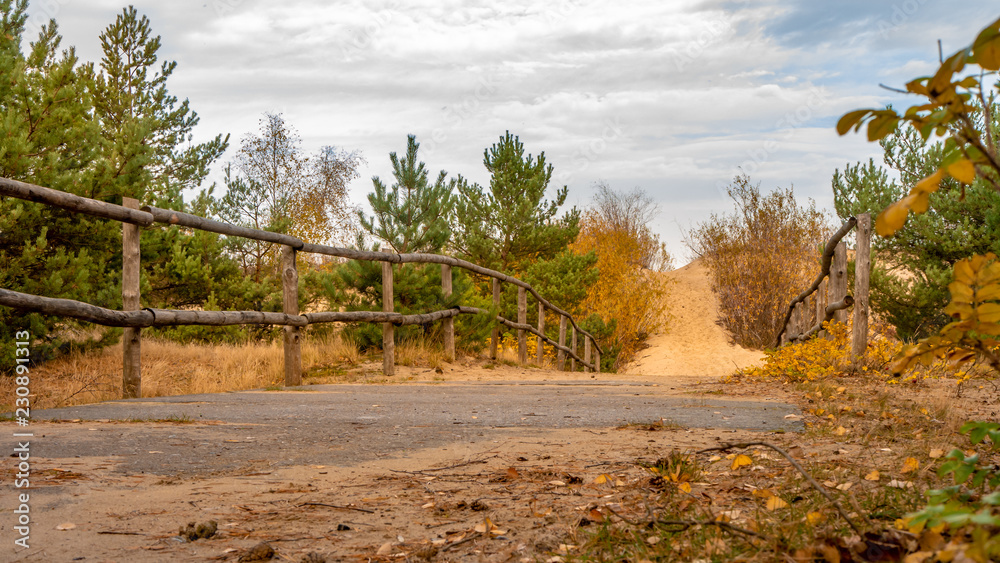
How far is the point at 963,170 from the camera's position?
1039 millimetres

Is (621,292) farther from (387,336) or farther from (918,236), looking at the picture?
(387,336)

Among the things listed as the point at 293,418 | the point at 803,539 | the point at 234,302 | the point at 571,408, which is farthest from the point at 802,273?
the point at 803,539

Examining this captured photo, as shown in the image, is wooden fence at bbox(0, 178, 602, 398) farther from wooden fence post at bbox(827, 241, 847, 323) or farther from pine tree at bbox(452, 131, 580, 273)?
pine tree at bbox(452, 131, 580, 273)

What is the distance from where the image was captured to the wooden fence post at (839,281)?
6297mm

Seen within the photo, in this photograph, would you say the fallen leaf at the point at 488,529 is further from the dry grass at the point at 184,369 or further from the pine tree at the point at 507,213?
the pine tree at the point at 507,213

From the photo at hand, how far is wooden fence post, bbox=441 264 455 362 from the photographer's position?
368 inches

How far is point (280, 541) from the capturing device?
1.89 meters

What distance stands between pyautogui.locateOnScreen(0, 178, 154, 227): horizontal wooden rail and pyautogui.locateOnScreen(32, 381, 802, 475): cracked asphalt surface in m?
1.33

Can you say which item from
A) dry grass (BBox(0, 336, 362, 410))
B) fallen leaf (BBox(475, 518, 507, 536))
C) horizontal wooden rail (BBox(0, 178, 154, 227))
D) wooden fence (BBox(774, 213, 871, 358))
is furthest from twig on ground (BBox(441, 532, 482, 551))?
wooden fence (BBox(774, 213, 871, 358))

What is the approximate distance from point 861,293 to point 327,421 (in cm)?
442

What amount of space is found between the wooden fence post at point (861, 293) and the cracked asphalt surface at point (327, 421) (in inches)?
59.0

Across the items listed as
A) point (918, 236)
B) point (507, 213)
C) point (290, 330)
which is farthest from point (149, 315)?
point (918, 236)

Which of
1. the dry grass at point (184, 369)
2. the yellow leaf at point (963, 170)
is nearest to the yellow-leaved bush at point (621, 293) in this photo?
the dry grass at point (184, 369)

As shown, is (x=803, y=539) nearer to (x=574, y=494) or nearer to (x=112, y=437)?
(x=574, y=494)
